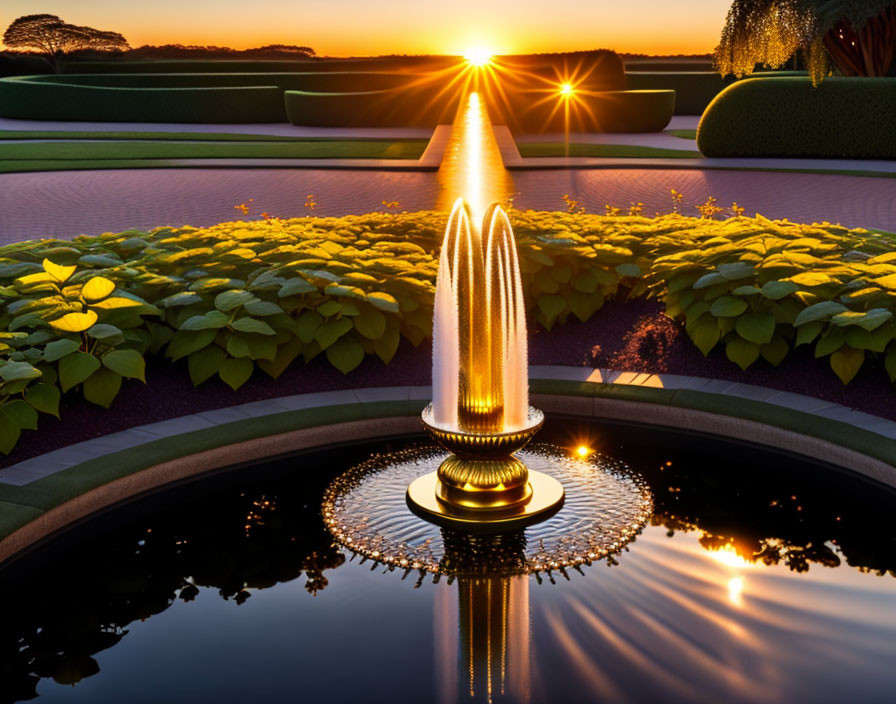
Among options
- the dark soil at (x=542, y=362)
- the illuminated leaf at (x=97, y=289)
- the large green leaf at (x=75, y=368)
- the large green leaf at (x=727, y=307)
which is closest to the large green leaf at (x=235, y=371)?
the dark soil at (x=542, y=362)

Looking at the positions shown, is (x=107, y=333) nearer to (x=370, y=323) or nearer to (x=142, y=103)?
(x=370, y=323)

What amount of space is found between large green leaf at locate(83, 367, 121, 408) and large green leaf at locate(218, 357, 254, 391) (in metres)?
0.78

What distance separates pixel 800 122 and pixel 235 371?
73.6 feet

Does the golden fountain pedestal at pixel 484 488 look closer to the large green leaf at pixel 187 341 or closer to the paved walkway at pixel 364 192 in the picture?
the large green leaf at pixel 187 341

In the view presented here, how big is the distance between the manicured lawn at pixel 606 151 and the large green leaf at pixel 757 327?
697 inches

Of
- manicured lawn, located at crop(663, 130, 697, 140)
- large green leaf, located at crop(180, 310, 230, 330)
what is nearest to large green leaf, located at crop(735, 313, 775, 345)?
large green leaf, located at crop(180, 310, 230, 330)

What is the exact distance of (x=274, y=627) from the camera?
14.4 feet

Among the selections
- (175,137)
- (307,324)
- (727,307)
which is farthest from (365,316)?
(175,137)

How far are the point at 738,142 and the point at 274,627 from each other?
2369cm

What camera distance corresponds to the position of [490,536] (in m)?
5.21

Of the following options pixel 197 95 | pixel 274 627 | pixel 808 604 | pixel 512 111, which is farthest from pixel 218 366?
pixel 197 95

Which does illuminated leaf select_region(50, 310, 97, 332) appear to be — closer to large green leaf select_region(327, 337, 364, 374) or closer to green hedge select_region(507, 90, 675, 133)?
large green leaf select_region(327, 337, 364, 374)

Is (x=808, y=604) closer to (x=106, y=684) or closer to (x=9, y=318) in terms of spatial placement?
(x=106, y=684)

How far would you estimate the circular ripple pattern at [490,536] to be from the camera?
16.2 ft
